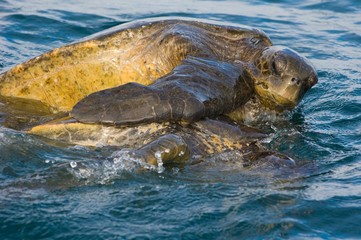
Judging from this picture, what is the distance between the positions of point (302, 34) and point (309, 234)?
7.19m

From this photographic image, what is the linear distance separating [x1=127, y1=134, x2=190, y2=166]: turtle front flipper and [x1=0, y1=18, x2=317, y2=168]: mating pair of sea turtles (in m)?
0.20

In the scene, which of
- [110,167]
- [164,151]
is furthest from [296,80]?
[110,167]

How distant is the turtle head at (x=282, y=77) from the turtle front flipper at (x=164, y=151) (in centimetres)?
147

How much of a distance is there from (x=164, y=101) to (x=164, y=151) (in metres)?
0.48

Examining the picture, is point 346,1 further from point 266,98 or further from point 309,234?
point 309,234

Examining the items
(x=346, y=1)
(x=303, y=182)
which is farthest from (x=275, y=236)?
(x=346, y=1)

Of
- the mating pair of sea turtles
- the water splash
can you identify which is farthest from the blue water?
the mating pair of sea turtles

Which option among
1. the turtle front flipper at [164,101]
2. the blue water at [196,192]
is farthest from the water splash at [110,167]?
the turtle front flipper at [164,101]

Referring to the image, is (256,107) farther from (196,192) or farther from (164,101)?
(196,192)

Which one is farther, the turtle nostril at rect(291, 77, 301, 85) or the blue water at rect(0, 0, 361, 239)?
the turtle nostril at rect(291, 77, 301, 85)

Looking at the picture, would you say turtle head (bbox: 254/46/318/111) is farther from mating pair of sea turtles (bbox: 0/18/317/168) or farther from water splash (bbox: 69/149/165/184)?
water splash (bbox: 69/149/165/184)

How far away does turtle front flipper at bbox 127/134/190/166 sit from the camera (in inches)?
204

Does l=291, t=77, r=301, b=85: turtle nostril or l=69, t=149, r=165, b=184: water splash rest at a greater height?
l=291, t=77, r=301, b=85: turtle nostril

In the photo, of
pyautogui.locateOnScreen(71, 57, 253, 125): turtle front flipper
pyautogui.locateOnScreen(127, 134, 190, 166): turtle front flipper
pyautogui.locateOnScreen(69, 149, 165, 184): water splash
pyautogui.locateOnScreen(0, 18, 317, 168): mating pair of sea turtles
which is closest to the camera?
pyautogui.locateOnScreen(69, 149, 165, 184): water splash
